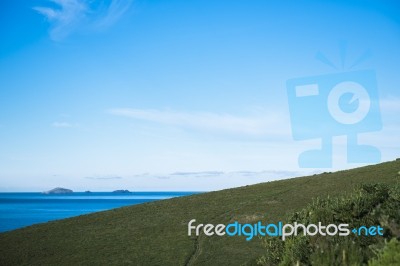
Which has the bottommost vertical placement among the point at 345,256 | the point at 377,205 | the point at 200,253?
the point at 200,253

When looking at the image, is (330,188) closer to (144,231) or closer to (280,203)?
(280,203)

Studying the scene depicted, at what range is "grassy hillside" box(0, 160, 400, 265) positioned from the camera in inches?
1315

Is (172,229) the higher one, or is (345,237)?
(345,237)

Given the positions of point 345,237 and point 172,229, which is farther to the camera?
point 172,229

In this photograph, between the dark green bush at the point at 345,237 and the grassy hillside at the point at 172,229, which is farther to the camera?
the grassy hillside at the point at 172,229

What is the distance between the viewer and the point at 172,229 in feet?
137

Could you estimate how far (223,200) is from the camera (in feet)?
175

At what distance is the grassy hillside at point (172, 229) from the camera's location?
110 feet

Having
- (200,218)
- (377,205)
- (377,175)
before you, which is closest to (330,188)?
(377,175)

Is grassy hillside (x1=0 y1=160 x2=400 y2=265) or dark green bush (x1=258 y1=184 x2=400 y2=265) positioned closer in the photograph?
dark green bush (x1=258 y1=184 x2=400 y2=265)

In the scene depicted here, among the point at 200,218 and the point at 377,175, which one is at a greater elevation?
the point at 377,175

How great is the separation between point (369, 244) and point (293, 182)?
163 ft

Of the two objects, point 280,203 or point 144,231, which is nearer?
point 144,231

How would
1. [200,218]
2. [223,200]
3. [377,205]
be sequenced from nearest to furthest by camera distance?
1. [377,205]
2. [200,218]
3. [223,200]
